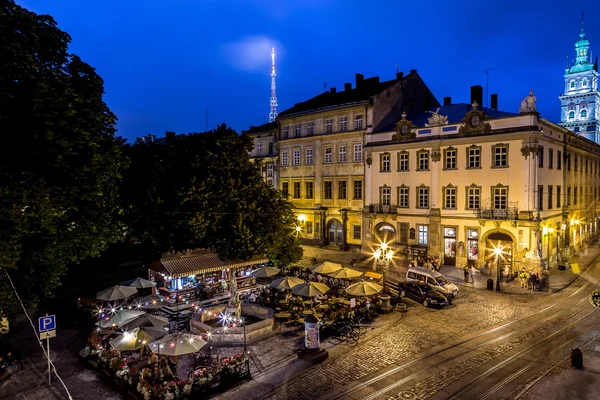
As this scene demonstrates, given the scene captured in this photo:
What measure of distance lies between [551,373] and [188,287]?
2042 cm

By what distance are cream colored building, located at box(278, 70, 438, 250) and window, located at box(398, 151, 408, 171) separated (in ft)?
13.5

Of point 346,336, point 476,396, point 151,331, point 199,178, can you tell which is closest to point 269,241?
point 199,178

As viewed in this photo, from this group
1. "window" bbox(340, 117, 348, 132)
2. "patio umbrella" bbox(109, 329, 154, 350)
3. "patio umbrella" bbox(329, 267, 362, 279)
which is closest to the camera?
"patio umbrella" bbox(109, 329, 154, 350)

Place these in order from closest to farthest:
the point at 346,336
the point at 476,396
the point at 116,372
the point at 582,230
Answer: the point at 476,396 → the point at 116,372 → the point at 346,336 → the point at 582,230

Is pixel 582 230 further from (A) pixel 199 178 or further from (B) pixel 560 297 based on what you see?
(A) pixel 199 178

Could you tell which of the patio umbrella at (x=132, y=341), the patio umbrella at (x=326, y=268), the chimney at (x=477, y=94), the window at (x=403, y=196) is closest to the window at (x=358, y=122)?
the window at (x=403, y=196)

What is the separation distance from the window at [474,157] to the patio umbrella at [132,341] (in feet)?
92.2

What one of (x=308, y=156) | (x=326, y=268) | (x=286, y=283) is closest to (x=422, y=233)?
(x=326, y=268)

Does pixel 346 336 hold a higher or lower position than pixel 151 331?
lower

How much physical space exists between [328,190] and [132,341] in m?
31.0

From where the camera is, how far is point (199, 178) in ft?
79.5

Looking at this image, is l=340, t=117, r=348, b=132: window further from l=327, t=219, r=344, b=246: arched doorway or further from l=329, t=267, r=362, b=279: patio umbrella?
l=329, t=267, r=362, b=279: patio umbrella

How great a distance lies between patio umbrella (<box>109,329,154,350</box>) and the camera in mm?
15242

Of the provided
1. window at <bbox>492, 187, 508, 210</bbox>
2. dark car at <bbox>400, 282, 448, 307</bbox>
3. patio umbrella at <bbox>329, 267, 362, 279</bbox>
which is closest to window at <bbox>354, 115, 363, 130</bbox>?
window at <bbox>492, 187, 508, 210</bbox>
